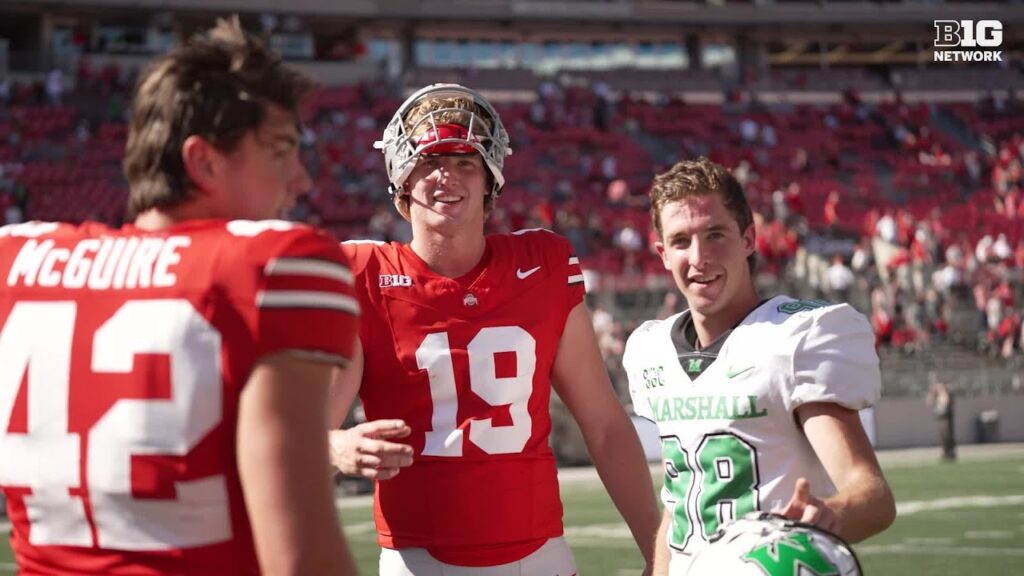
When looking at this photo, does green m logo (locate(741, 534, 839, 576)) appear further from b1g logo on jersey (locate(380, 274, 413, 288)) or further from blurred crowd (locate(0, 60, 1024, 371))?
blurred crowd (locate(0, 60, 1024, 371))

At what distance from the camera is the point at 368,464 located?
9.70 feet

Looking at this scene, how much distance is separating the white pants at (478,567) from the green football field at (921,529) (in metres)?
5.94

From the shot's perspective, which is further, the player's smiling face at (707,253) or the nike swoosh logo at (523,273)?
the nike swoosh logo at (523,273)

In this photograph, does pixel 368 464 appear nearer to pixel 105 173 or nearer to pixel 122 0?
pixel 105 173

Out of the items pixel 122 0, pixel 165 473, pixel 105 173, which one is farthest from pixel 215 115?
pixel 122 0

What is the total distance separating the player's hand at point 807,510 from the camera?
7.86ft

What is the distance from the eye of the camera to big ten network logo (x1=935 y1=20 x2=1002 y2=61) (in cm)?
3531

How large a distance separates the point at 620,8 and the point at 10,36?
15669 mm

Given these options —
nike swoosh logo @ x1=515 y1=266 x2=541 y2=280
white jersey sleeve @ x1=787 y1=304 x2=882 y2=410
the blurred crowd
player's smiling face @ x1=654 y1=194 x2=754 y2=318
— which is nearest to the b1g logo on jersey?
nike swoosh logo @ x1=515 y1=266 x2=541 y2=280

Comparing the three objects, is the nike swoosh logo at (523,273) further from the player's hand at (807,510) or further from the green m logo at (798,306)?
the player's hand at (807,510)

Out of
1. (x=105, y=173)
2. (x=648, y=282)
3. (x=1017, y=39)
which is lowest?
(x=648, y=282)

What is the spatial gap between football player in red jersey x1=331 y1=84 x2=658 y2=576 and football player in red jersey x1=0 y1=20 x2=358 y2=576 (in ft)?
4.29

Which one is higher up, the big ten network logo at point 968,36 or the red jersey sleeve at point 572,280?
the big ten network logo at point 968,36

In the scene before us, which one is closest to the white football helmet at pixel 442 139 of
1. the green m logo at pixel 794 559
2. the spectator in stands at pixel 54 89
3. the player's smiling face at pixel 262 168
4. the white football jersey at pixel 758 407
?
the white football jersey at pixel 758 407
